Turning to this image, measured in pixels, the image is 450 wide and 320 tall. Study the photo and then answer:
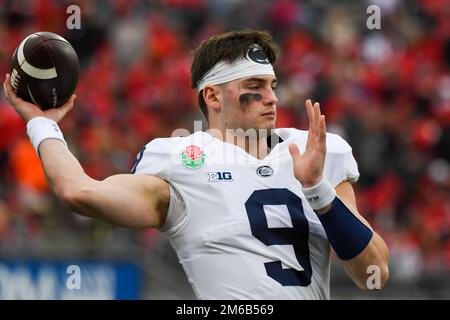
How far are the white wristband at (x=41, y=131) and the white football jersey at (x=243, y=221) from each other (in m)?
0.39

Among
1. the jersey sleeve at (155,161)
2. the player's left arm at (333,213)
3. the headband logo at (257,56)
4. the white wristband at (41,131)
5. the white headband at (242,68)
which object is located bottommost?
the player's left arm at (333,213)

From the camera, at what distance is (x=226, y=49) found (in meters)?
3.95

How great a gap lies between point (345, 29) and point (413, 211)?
3.03 meters

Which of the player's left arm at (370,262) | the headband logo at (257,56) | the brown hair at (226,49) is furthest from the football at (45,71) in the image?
the player's left arm at (370,262)

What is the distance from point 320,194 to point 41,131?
975 millimetres

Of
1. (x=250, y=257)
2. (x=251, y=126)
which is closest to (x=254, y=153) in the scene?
(x=251, y=126)

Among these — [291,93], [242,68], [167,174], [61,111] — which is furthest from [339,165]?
[291,93]

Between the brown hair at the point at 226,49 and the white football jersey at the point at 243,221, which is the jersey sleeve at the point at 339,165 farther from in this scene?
the brown hair at the point at 226,49

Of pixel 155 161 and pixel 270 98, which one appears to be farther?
pixel 270 98

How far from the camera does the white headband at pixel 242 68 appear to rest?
3.89 metres

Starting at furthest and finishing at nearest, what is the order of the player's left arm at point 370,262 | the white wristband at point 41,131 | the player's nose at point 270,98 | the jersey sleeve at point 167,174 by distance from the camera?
1. the player's nose at point 270,98
2. the jersey sleeve at point 167,174
3. the player's left arm at point 370,262
4. the white wristband at point 41,131

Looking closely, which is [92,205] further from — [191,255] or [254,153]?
[254,153]

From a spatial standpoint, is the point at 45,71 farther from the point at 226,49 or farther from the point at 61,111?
the point at 226,49

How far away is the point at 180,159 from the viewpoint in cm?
371
